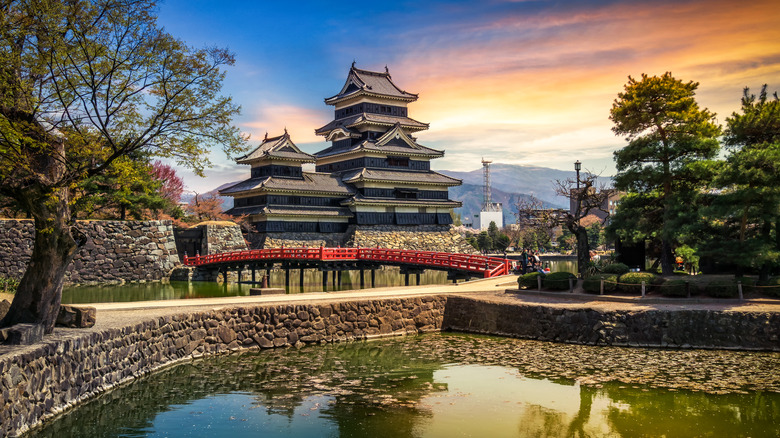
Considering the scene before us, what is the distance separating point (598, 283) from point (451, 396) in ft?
34.6

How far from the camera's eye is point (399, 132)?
64500 mm

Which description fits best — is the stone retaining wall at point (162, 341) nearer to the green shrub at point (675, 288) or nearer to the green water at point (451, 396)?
the green water at point (451, 396)

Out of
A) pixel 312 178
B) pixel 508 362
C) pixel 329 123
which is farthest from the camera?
pixel 329 123

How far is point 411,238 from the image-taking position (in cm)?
6197

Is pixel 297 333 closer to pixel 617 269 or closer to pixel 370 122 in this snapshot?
pixel 617 269

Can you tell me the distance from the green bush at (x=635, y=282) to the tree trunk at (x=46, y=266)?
17440mm

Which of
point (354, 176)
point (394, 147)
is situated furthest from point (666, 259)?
point (394, 147)

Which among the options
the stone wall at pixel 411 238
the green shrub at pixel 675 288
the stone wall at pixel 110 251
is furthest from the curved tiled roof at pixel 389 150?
the green shrub at pixel 675 288

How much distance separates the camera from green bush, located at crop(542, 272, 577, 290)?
80.0 feet

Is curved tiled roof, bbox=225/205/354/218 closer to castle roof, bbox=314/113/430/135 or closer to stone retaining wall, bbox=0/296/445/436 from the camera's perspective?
castle roof, bbox=314/113/430/135

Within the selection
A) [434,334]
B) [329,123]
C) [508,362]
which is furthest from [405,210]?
[508,362]

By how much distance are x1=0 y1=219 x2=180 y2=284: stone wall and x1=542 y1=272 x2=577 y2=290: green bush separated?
29.0m

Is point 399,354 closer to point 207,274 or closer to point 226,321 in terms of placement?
point 226,321

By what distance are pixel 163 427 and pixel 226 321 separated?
696cm
